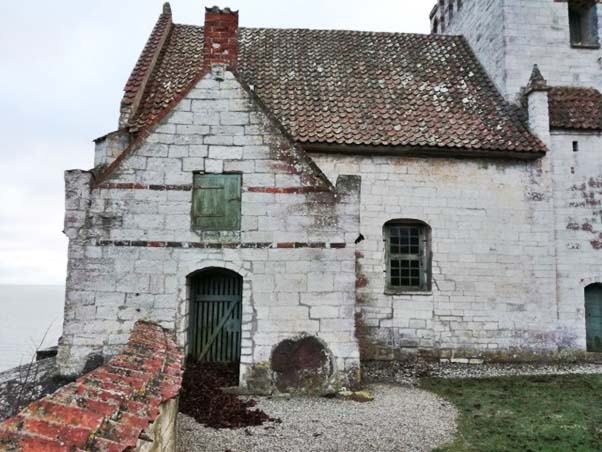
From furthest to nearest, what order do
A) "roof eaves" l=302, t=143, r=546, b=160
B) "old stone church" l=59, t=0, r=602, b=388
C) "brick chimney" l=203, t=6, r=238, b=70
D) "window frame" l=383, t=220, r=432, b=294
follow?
"window frame" l=383, t=220, r=432, b=294 < "roof eaves" l=302, t=143, r=546, b=160 < "brick chimney" l=203, t=6, r=238, b=70 < "old stone church" l=59, t=0, r=602, b=388

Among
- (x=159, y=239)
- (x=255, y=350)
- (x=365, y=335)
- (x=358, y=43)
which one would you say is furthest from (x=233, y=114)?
(x=358, y=43)

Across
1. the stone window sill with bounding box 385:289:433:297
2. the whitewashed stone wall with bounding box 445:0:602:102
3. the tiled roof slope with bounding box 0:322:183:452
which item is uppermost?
the whitewashed stone wall with bounding box 445:0:602:102

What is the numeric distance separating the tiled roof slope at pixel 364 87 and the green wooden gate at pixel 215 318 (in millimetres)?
4298

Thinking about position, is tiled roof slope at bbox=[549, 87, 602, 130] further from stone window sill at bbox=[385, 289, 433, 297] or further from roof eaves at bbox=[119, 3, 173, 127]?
roof eaves at bbox=[119, 3, 173, 127]

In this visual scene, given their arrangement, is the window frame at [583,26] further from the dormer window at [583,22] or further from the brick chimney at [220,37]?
the brick chimney at [220,37]

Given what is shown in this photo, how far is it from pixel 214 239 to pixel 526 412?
5.86 m

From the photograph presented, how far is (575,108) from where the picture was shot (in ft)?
42.2

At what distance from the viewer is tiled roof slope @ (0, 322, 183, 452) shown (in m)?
2.38

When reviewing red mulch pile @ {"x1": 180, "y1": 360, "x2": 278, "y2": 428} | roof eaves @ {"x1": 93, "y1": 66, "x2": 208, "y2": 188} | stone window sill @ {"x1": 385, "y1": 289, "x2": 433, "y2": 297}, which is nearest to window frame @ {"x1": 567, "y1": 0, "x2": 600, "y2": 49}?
stone window sill @ {"x1": 385, "y1": 289, "x2": 433, "y2": 297}

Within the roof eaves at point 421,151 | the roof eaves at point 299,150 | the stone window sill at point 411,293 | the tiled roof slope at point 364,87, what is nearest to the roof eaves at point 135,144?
the roof eaves at point 299,150

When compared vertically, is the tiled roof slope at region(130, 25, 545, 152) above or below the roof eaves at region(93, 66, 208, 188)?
above

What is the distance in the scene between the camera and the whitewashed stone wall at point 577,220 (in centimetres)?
1186

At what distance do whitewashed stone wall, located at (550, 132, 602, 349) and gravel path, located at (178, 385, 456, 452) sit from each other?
6.00 meters

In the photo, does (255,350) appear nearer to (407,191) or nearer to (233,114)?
(233,114)
